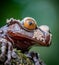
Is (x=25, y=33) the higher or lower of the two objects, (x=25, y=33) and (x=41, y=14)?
the lower

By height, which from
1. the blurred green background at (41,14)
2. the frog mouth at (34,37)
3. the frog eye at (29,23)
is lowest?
the frog mouth at (34,37)

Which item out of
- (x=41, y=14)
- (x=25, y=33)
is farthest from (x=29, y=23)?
(x=41, y=14)

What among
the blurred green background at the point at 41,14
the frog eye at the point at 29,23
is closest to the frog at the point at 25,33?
the frog eye at the point at 29,23

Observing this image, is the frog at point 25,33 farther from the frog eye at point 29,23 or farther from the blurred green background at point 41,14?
the blurred green background at point 41,14

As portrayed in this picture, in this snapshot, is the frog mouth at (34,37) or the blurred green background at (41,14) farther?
the blurred green background at (41,14)

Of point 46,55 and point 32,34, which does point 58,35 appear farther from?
point 32,34

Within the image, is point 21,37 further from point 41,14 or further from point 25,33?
point 41,14

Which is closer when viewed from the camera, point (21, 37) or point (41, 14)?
point (21, 37)

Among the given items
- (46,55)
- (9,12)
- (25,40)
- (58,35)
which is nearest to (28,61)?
(25,40)

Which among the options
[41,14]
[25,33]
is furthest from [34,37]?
[41,14]
